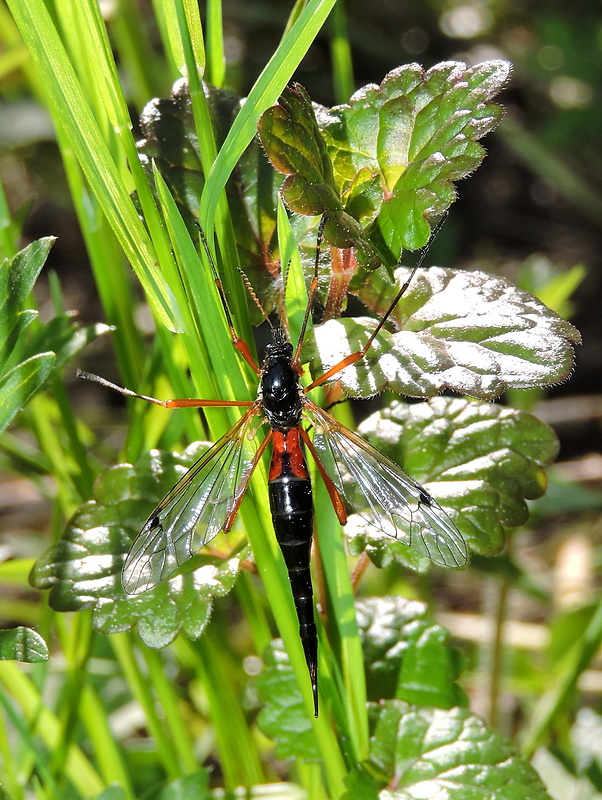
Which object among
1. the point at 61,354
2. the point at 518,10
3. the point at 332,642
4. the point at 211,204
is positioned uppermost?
the point at 518,10

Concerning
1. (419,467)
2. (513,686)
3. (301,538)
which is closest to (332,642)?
(301,538)

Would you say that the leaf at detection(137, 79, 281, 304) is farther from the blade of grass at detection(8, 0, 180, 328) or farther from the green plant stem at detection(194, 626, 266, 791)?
the green plant stem at detection(194, 626, 266, 791)

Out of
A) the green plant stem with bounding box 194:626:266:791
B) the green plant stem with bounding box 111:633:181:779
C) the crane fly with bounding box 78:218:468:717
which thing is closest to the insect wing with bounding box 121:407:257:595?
the crane fly with bounding box 78:218:468:717

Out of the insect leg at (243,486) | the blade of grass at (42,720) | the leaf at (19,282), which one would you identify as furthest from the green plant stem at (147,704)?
the leaf at (19,282)

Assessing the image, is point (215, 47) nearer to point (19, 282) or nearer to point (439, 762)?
point (19, 282)

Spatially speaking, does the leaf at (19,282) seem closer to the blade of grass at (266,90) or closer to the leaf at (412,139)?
the blade of grass at (266,90)

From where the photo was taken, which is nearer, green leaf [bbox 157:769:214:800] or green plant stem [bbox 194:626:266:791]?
green leaf [bbox 157:769:214:800]

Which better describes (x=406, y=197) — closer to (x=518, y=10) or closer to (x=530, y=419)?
(x=530, y=419)
